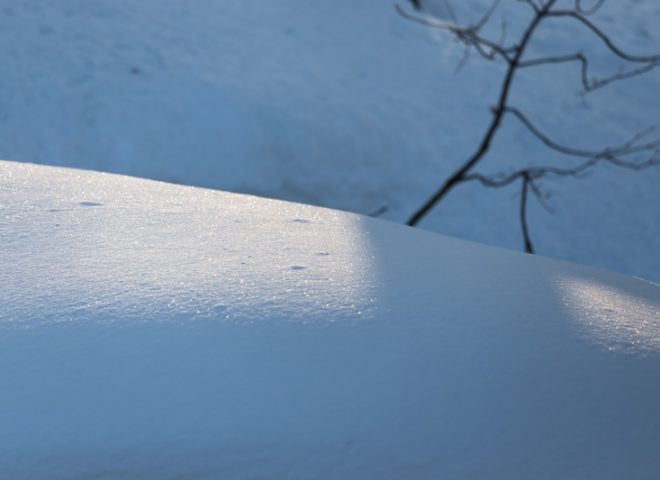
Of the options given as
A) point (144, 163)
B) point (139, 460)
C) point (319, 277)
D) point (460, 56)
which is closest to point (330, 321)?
point (319, 277)

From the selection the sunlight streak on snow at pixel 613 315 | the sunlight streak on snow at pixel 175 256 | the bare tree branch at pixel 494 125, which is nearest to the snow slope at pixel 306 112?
the bare tree branch at pixel 494 125

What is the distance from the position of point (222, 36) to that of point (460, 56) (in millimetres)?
1101

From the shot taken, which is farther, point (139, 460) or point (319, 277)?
point (319, 277)

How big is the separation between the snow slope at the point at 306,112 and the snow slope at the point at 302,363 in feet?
6.44

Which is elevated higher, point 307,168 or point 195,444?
point 307,168

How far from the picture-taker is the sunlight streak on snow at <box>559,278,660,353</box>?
0.75 meters

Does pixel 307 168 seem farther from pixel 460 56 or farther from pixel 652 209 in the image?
pixel 652 209

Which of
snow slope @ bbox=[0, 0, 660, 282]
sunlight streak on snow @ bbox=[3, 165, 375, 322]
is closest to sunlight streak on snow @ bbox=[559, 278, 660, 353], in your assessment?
sunlight streak on snow @ bbox=[3, 165, 375, 322]

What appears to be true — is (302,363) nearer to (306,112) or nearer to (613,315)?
(613,315)

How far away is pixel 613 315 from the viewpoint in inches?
32.5

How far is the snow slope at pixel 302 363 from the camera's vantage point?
0.57 meters

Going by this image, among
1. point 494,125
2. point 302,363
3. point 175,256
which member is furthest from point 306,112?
point 302,363

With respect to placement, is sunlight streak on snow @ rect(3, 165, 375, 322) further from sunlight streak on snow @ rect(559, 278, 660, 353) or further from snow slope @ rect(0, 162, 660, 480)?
sunlight streak on snow @ rect(559, 278, 660, 353)

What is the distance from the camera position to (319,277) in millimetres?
826
